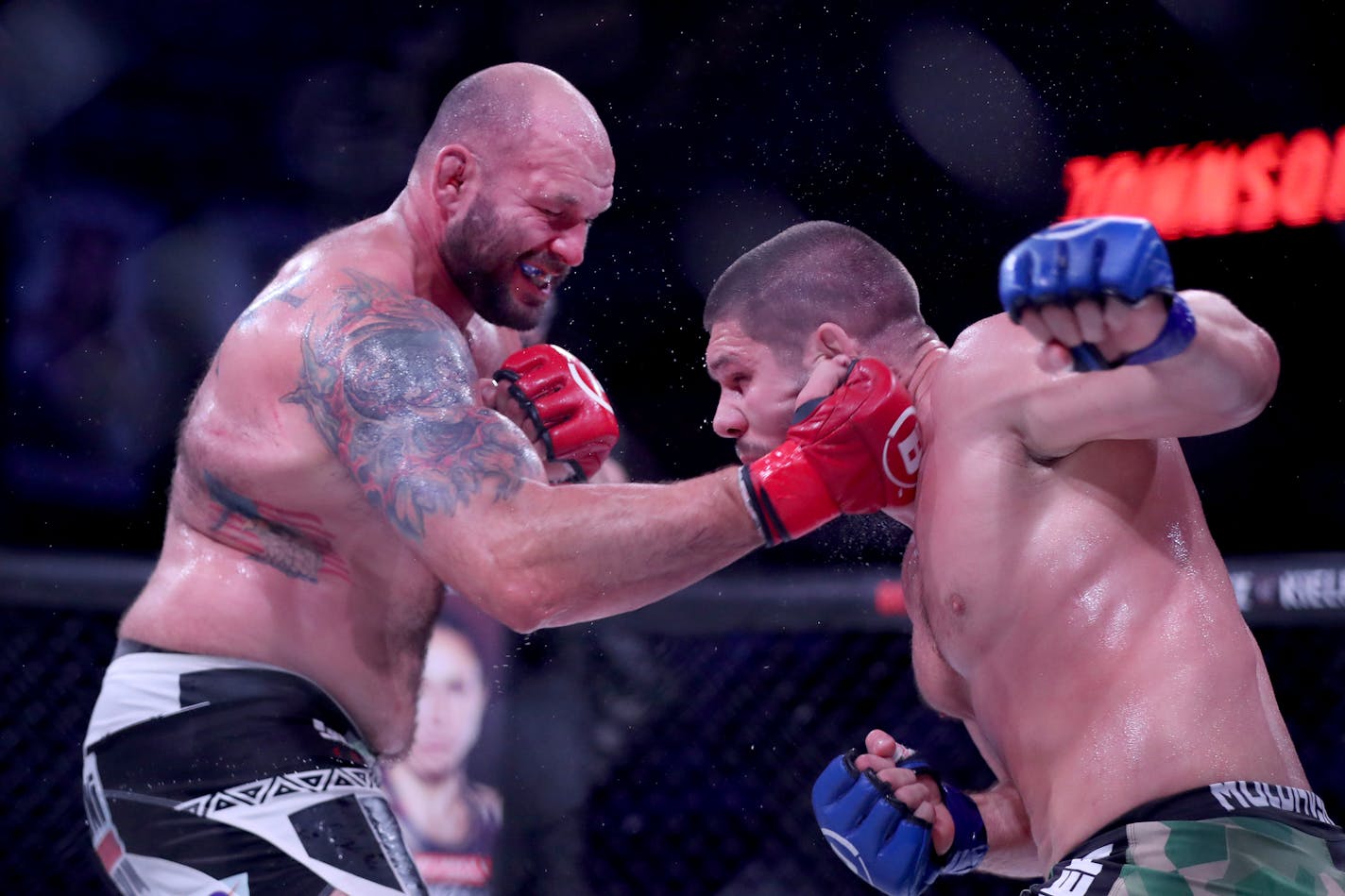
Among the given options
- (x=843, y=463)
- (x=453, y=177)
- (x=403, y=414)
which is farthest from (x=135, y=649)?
(x=843, y=463)

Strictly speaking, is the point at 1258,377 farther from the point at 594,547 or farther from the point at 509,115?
the point at 509,115

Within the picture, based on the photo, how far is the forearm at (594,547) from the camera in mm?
1648

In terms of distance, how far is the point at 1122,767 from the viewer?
139 cm

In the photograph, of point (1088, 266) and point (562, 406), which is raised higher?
point (1088, 266)

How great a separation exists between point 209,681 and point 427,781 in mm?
1634

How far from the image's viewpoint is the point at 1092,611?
56.6 inches

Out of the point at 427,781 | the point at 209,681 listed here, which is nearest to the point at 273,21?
the point at 427,781

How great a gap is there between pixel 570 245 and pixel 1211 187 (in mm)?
3462

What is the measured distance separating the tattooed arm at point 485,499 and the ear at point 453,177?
46 cm

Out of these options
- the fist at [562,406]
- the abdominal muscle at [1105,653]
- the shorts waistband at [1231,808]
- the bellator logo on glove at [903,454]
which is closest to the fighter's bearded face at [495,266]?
the fist at [562,406]

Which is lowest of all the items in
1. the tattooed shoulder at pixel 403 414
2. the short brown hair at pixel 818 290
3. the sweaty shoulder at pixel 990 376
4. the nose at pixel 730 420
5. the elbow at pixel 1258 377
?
the nose at pixel 730 420

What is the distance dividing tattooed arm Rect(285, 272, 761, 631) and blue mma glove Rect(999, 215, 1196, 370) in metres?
0.65

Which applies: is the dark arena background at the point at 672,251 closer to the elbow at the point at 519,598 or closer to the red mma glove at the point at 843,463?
the red mma glove at the point at 843,463

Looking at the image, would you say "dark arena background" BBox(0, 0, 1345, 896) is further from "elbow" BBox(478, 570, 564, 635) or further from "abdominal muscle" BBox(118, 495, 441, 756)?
"elbow" BBox(478, 570, 564, 635)
